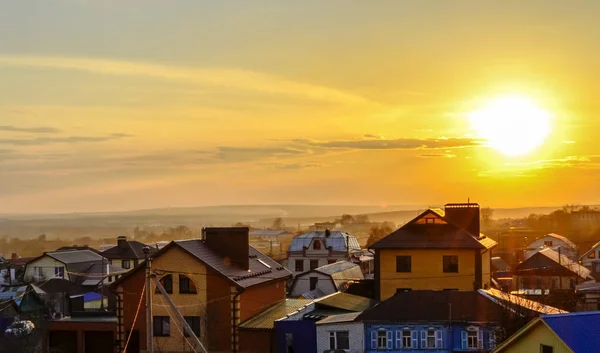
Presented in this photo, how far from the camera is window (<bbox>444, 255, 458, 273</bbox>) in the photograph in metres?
48.1

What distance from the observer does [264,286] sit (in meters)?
44.4

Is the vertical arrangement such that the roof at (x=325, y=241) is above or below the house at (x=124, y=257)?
above

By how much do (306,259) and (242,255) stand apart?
44.2 metres

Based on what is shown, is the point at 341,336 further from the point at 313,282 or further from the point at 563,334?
the point at 313,282

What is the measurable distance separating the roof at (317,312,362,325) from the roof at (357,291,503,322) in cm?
61

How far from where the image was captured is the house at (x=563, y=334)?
2605 centimetres

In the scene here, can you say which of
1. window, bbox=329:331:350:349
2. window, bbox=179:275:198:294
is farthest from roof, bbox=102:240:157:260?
window, bbox=329:331:350:349

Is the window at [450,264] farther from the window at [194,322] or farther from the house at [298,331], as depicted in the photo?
the window at [194,322]

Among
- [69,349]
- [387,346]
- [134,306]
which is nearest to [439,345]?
[387,346]

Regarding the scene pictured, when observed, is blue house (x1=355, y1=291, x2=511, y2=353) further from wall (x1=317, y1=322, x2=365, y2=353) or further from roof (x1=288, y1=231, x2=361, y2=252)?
roof (x1=288, y1=231, x2=361, y2=252)

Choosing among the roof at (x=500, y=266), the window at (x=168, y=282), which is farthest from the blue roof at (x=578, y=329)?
the roof at (x=500, y=266)

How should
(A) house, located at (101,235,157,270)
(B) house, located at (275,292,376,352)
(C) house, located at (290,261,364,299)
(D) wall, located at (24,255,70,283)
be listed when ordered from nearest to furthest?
1. (B) house, located at (275,292,376,352)
2. (C) house, located at (290,261,364,299)
3. (D) wall, located at (24,255,70,283)
4. (A) house, located at (101,235,157,270)

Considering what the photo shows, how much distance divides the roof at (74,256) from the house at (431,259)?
160 ft

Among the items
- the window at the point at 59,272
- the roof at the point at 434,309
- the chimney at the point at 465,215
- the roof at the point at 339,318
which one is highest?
the chimney at the point at 465,215
